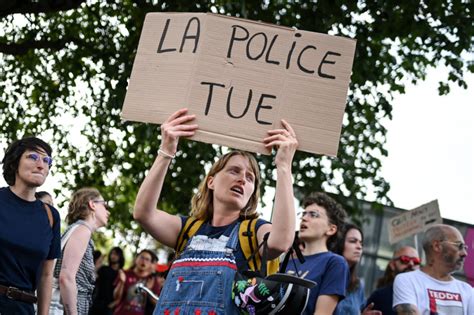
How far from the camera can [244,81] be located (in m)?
5.07

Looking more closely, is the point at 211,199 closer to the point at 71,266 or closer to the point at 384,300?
the point at 71,266

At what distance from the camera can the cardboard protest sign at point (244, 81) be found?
4980 mm

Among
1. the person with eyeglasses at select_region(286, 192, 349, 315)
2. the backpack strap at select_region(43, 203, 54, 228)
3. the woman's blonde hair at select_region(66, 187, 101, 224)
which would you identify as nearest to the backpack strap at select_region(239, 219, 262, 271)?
the person with eyeglasses at select_region(286, 192, 349, 315)

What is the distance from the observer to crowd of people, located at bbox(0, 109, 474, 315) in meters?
4.76

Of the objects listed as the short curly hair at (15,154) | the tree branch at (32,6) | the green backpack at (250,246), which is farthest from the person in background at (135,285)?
the green backpack at (250,246)

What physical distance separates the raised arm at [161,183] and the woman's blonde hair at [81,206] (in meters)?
2.90

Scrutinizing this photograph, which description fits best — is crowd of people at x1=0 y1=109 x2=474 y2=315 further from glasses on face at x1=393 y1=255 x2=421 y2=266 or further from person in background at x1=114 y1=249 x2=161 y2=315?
person in background at x1=114 y1=249 x2=161 y2=315

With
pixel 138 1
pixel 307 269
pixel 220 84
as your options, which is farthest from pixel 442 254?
pixel 138 1

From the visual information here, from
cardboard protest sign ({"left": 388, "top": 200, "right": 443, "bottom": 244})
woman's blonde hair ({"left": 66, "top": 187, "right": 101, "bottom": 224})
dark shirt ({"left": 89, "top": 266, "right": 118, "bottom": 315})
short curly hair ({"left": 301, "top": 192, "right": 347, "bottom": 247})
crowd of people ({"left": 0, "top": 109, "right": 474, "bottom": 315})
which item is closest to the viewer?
crowd of people ({"left": 0, "top": 109, "right": 474, "bottom": 315})

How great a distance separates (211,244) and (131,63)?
29.5 feet

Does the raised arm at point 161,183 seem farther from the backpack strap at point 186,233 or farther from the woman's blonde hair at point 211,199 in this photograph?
the woman's blonde hair at point 211,199

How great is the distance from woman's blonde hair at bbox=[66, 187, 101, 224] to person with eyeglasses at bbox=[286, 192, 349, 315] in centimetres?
164

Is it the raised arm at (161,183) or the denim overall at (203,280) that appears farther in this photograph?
the raised arm at (161,183)

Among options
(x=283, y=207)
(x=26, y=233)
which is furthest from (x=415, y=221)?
(x=283, y=207)
